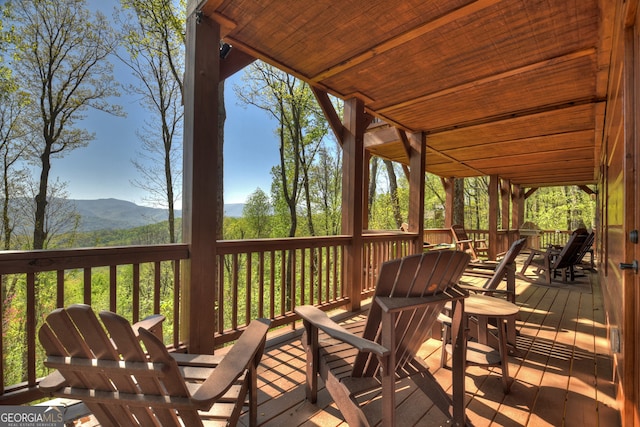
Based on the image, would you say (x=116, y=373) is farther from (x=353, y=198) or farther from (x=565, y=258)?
(x=565, y=258)

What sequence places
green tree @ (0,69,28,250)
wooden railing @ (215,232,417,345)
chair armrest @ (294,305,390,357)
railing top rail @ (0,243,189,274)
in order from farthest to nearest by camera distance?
green tree @ (0,69,28,250) < wooden railing @ (215,232,417,345) < railing top rail @ (0,243,189,274) < chair armrest @ (294,305,390,357)

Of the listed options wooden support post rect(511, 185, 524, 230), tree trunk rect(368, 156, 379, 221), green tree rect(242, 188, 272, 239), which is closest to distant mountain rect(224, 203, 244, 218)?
green tree rect(242, 188, 272, 239)

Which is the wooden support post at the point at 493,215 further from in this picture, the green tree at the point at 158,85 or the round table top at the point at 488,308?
the green tree at the point at 158,85

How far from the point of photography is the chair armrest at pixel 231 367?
0.93m

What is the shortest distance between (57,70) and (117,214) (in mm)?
4328

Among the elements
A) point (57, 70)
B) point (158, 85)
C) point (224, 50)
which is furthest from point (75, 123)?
point (224, 50)

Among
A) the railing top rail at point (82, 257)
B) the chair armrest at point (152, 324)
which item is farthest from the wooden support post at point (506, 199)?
the chair armrest at point (152, 324)

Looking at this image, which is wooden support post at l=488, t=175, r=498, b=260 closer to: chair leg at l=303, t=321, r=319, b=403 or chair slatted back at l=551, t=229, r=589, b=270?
chair slatted back at l=551, t=229, r=589, b=270

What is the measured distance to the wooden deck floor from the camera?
1753 millimetres

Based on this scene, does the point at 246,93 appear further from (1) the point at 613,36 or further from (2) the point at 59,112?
(1) the point at 613,36

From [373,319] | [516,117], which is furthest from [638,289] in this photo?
[516,117]

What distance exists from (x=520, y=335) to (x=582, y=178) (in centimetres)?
960

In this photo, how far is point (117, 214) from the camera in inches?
388

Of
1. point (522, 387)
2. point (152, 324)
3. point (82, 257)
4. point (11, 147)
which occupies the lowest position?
point (522, 387)
